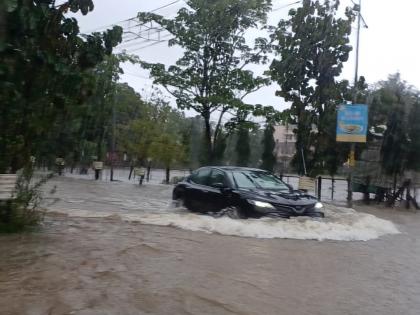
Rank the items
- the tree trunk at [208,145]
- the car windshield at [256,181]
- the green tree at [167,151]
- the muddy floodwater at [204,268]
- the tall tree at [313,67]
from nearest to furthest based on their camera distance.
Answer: the muddy floodwater at [204,268] → the car windshield at [256,181] → the tall tree at [313,67] → the tree trunk at [208,145] → the green tree at [167,151]

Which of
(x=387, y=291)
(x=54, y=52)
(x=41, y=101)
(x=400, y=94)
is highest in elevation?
(x=400, y=94)

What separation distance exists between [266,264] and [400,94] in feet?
45.7

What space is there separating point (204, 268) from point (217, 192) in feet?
16.8

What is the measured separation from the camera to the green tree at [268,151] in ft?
88.4

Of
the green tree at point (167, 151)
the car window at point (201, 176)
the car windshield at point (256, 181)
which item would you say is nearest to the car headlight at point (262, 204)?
the car windshield at point (256, 181)

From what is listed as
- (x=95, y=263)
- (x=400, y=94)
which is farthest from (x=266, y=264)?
(x=400, y=94)

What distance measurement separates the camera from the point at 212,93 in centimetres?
2634

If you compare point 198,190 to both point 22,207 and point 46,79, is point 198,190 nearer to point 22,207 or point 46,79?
point 22,207

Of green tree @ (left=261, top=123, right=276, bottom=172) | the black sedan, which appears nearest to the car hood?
the black sedan

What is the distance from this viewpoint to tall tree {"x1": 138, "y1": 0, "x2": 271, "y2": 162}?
25562 millimetres

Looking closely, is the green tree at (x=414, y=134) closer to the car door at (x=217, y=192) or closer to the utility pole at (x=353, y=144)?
the utility pole at (x=353, y=144)

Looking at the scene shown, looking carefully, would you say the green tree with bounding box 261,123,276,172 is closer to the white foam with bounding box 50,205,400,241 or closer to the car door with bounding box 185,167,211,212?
the car door with bounding box 185,167,211,212

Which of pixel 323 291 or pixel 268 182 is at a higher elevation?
pixel 268 182

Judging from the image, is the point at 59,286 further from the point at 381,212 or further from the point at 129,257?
the point at 381,212
